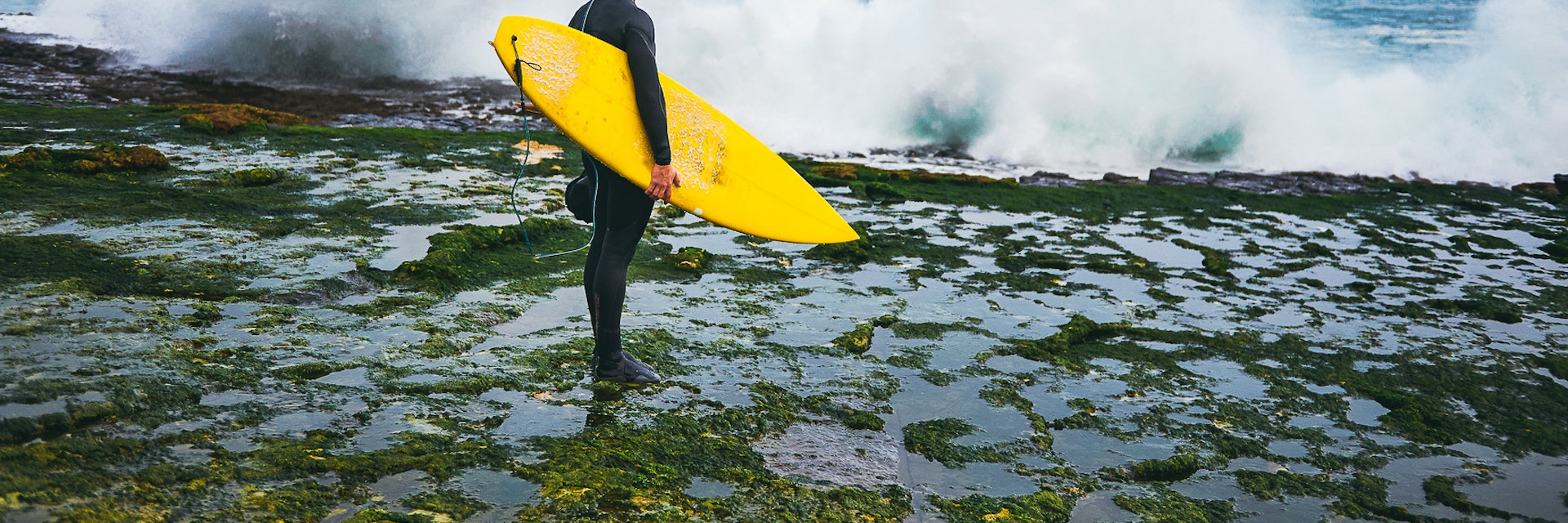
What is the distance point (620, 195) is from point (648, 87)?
0.38 meters

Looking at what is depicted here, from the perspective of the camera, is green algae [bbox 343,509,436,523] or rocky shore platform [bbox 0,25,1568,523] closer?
green algae [bbox 343,509,436,523]

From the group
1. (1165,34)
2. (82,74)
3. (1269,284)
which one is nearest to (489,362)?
(1269,284)

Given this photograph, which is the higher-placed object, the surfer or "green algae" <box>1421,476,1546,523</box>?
the surfer

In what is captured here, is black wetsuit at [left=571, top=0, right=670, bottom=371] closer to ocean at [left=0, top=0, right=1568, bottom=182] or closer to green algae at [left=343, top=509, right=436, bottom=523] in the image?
green algae at [left=343, top=509, right=436, bottom=523]

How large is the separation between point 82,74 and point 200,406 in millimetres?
18870

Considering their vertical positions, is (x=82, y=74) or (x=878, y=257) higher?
(x=82, y=74)

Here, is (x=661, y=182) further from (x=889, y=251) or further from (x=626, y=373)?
(x=889, y=251)

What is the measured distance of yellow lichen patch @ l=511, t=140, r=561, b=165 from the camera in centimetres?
892

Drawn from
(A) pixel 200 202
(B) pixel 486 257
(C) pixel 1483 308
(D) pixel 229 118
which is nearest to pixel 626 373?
(B) pixel 486 257

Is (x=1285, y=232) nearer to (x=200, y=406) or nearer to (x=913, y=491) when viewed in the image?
(x=913, y=491)

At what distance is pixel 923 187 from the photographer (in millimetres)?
9211

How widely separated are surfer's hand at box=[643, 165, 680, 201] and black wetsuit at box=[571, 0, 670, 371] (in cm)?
3

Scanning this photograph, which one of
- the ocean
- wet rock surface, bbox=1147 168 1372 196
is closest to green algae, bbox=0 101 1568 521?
wet rock surface, bbox=1147 168 1372 196

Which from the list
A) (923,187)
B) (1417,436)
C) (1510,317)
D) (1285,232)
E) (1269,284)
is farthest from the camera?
(923,187)
